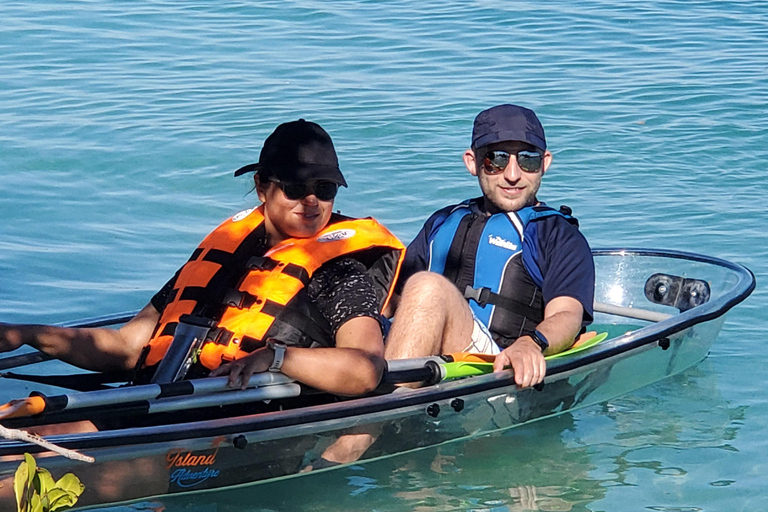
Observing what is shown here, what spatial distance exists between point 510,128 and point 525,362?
984 mm

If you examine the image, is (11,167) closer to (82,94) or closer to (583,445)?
(82,94)

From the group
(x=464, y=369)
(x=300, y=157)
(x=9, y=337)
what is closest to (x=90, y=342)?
(x=9, y=337)

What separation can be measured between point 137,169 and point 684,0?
9222mm

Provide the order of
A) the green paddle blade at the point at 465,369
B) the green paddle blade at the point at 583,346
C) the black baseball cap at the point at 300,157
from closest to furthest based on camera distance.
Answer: the black baseball cap at the point at 300,157, the green paddle blade at the point at 465,369, the green paddle blade at the point at 583,346

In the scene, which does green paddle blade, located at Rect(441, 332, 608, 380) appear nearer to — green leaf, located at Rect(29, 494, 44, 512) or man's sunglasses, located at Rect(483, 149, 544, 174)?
man's sunglasses, located at Rect(483, 149, 544, 174)

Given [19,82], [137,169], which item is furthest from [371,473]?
[19,82]

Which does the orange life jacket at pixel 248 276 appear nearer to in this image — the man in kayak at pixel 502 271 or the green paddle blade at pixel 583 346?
the man in kayak at pixel 502 271

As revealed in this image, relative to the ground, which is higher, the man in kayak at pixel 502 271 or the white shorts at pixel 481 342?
the man in kayak at pixel 502 271

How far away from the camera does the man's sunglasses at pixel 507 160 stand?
470 centimetres

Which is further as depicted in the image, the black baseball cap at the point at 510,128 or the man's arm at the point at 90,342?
the black baseball cap at the point at 510,128

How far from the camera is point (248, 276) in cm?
410

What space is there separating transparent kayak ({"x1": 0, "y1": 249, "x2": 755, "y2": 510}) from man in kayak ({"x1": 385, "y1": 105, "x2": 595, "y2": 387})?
0.17 meters

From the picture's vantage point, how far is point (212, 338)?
13.1 feet

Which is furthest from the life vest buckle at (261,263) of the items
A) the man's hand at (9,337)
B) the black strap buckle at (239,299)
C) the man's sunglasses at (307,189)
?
the man's hand at (9,337)
